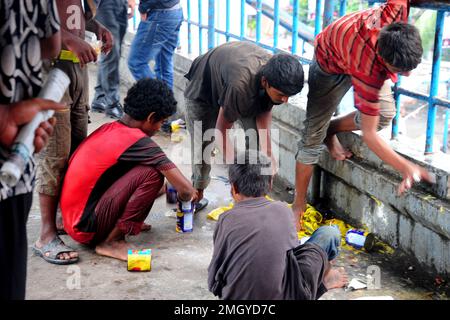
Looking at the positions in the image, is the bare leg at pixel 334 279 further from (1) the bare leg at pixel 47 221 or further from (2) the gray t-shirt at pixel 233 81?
(1) the bare leg at pixel 47 221

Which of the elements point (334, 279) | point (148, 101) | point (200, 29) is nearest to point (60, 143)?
point (148, 101)

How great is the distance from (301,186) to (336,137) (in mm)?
437

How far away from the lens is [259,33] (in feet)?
17.4

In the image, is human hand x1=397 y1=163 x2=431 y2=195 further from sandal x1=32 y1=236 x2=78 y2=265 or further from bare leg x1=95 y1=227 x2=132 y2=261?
sandal x1=32 y1=236 x2=78 y2=265

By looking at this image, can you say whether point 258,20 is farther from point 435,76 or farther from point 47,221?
point 47,221

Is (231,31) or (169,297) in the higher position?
(231,31)

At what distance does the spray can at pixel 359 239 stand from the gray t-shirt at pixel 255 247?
4.49 feet

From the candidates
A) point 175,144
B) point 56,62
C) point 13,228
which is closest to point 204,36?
point 175,144

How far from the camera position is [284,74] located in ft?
11.3

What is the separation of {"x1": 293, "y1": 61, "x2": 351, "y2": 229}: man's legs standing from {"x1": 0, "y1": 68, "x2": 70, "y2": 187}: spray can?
2324 mm

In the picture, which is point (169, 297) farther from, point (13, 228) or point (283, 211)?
point (13, 228)

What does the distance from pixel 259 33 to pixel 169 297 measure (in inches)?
110

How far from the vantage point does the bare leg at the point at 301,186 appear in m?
4.19

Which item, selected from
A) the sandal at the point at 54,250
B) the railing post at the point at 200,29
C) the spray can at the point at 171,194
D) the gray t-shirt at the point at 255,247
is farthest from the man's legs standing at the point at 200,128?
the railing post at the point at 200,29
